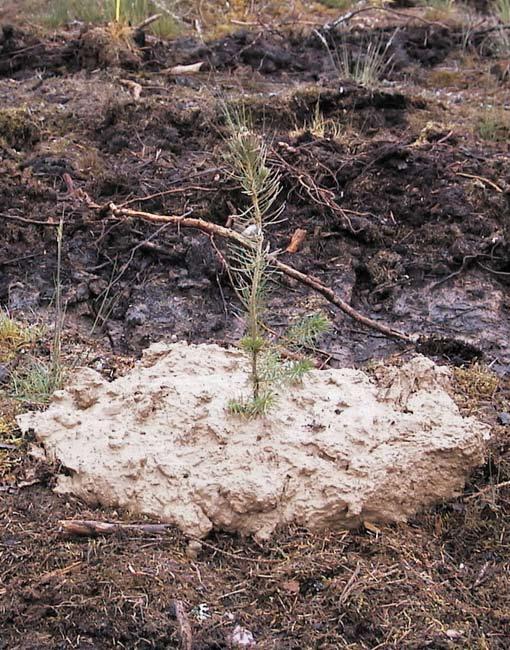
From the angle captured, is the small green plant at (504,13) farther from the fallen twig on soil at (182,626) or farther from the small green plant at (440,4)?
the fallen twig on soil at (182,626)

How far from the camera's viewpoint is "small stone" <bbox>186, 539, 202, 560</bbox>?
6.65 ft

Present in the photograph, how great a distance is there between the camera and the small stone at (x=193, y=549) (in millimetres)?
2027

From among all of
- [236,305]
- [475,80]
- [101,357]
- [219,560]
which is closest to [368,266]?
[236,305]

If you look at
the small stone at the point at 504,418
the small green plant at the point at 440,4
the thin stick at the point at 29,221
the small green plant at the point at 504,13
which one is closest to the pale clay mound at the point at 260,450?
the small stone at the point at 504,418

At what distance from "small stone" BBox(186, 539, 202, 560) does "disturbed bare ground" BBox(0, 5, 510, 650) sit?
0.02 metres

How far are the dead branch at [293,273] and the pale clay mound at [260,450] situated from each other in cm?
64

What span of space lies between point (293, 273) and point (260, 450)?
1.19m

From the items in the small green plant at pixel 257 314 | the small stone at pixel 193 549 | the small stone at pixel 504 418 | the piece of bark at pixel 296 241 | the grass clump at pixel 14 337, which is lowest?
the piece of bark at pixel 296 241

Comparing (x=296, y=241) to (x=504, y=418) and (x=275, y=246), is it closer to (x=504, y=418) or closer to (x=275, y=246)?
(x=275, y=246)

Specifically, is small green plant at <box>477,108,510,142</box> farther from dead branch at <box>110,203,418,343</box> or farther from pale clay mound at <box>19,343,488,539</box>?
pale clay mound at <box>19,343,488,539</box>

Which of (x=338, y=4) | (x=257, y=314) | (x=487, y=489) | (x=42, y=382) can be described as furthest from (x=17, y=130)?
(x=338, y=4)

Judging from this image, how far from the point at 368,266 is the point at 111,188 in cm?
138

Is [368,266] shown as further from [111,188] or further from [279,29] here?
[279,29]

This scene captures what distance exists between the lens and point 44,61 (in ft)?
18.5
